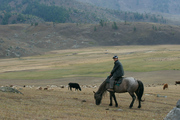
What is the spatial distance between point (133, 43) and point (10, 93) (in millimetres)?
159132

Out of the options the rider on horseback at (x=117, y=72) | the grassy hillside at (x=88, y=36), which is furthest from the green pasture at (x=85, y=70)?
the grassy hillside at (x=88, y=36)

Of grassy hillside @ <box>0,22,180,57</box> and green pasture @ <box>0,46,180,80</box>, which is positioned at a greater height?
grassy hillside @ <box>0,22,180,57</box>

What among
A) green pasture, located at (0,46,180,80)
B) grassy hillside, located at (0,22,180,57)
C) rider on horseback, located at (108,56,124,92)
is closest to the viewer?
rider on horseback, located at (108,56,124,92)

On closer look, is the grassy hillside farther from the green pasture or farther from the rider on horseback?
the rider on horseback

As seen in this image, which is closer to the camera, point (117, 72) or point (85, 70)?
point (117, 72)

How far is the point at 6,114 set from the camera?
38.7 feet

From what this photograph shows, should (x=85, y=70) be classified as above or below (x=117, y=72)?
below

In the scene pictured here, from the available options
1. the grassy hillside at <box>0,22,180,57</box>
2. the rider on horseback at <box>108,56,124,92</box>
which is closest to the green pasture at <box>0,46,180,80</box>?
the rider on horseback at <box>108,56,124,92</box>

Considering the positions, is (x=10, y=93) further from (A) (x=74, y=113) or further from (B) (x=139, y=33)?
(B) (x=139, y=33)

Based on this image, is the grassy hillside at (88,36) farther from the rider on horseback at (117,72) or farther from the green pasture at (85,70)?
the rider on horseback at (117,72)

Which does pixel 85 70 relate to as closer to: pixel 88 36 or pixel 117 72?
pixel 117 72

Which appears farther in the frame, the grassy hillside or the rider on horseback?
the grassy hillside

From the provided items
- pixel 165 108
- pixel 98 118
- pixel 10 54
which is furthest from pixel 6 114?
pixel 10 54

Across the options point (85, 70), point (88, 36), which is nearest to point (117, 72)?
point (85, 70)
